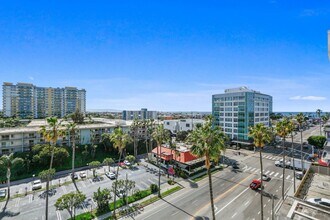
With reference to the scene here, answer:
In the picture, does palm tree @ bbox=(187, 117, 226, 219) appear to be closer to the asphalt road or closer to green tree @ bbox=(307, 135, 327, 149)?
the asphalt road

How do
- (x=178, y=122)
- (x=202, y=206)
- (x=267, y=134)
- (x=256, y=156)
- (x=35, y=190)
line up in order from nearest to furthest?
(x=267, y=134) → (x=202, y=206) → (x=35, y=190) → (x=256, y=156) → (x=178, y=122)

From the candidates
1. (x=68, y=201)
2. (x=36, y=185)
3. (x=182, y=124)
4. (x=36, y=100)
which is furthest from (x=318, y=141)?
(x=36, y=100)

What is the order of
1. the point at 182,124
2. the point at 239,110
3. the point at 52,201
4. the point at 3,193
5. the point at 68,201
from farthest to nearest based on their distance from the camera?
1. the point at 182,124
2. the point at 239,110
3. the point at 3,193
4. the point at 52,201
5. the point at 68,201

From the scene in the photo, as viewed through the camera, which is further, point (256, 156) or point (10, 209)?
point (256, 156)

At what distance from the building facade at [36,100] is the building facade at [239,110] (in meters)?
153

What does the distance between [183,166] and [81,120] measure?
220 ft

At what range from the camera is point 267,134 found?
31469 mm

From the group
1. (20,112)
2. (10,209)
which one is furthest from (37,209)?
(20,112)

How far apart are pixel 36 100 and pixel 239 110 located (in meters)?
175

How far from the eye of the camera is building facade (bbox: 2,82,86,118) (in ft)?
529

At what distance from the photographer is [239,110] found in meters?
86.1

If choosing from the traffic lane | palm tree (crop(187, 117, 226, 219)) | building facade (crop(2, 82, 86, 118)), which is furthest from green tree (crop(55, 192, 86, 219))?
building facade (crop(2, 82, 86, 118))

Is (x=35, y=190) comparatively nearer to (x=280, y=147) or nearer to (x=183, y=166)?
(x=183, y=166)

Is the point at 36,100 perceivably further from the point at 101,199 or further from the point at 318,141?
the point at 318,141
